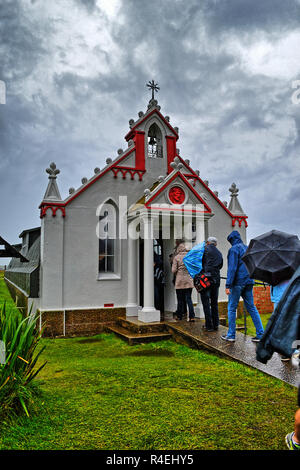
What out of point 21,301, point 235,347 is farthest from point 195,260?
point 21,301

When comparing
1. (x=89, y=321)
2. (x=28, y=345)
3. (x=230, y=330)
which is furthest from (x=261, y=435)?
(x=89, y=321)

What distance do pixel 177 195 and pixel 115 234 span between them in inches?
101

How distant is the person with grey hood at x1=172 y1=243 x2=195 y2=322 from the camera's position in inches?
388

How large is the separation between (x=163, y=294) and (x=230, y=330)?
15.7 ft

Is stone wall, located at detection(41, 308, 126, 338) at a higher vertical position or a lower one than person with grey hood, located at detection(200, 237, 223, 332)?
lower

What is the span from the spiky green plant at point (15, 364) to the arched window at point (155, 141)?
31.0 ft

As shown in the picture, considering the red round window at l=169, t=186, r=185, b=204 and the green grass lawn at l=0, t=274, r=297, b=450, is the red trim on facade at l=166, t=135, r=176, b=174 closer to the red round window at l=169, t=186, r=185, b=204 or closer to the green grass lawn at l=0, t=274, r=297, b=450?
the red round window at l=169, t=186, r=185, b=204

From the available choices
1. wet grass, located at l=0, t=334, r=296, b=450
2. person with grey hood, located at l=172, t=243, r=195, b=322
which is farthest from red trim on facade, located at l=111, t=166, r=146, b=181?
wet grass, located at l=0, t=334, r=296, b=450

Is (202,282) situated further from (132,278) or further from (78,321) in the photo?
(78,321)

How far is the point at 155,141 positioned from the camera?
43.1ft

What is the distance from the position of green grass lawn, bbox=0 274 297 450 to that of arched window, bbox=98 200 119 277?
4.87 m

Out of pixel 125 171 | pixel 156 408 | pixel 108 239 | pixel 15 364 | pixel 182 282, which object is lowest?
pixel 156 408

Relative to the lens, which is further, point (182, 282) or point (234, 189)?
point (234, 189)
